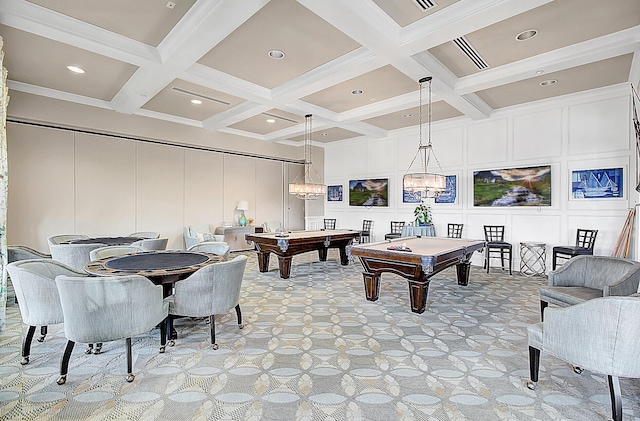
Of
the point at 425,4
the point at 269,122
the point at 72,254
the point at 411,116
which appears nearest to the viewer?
the point at 425,4

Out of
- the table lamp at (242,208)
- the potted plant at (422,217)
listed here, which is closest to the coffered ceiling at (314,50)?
the potted plant at (422,217)

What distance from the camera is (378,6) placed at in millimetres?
3590

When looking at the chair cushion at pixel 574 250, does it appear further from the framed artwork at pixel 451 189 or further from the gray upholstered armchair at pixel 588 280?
the framed artwork at pixel 451 189

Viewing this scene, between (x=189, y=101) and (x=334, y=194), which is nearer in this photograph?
(x=189, y=101)

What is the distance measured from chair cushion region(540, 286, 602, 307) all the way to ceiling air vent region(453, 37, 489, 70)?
330cm

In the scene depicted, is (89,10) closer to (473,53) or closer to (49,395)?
(49,395)

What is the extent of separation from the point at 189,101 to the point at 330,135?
433cm

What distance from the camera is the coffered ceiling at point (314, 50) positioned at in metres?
3.62

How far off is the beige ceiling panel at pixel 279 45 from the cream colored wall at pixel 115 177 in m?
3.65

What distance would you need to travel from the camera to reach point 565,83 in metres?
5.87

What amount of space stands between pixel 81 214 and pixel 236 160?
4.25 metres

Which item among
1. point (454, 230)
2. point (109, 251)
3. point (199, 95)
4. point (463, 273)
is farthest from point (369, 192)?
point (109, 251)

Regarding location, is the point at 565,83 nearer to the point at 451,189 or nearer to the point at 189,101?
the point at 451,189

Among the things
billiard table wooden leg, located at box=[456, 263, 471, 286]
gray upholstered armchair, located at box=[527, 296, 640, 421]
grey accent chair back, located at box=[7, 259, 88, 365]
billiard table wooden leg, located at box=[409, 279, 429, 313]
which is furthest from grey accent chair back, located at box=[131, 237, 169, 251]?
gray upholstered armchair, located at box=[527, 296, 640, 421]
